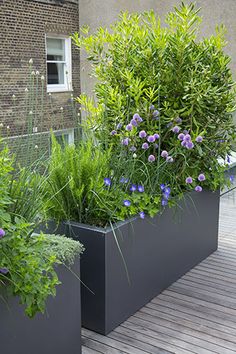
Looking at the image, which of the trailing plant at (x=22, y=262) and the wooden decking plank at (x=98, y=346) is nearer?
the trailing plant at (x=22, y=262)

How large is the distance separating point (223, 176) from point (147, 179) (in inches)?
34.7

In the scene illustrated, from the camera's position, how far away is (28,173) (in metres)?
2.05

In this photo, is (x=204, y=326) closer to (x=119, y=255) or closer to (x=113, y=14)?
(x=119, y=255)

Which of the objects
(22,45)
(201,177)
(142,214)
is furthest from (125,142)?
(22,45)

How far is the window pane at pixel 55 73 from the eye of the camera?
10444 mm

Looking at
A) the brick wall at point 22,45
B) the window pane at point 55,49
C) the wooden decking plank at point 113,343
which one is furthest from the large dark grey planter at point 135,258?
the window pane at point 55,49

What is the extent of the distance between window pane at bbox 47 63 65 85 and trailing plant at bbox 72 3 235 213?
739 centimetres

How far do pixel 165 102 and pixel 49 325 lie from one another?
1735 millimetres

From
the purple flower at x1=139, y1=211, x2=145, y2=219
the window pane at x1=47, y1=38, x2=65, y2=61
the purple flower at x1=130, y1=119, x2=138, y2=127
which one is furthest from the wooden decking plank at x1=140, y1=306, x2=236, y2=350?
the window pane at x1=47, y1=38, x2=65, y2=61

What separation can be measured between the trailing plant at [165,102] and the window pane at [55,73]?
7390 millimetres

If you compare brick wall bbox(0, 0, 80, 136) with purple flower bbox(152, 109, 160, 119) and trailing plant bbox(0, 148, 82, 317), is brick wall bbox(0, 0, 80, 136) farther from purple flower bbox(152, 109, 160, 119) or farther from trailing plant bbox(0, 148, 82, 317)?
trailing plant bbox(0, 148, 82, 317)

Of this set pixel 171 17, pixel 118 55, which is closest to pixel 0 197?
pixel 118 55

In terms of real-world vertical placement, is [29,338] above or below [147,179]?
below

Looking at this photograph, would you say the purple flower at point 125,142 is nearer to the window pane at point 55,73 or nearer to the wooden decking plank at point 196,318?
the wooden decking plank at point 196,318
